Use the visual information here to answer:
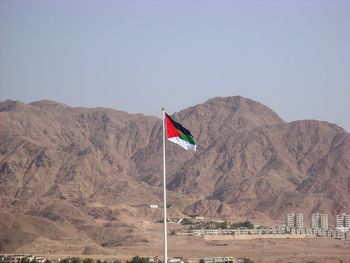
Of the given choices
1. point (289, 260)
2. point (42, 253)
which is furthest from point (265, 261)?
point (42, 253)

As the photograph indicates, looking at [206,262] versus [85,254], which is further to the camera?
[85,254]

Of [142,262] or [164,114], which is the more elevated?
[164,114]

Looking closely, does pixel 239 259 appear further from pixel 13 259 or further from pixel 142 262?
pixel 13 259

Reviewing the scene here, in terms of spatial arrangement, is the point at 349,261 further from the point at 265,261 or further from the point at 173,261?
the point at 173,261

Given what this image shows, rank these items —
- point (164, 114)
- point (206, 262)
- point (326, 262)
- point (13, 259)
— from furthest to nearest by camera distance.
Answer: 1. point (326, 262)
2. point (206, 262)
3. point (13, 259)
4. point (164, 114)

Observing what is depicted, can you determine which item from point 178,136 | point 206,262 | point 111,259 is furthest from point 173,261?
point 178,136

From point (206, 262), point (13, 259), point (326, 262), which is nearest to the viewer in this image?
point (13, 259)
